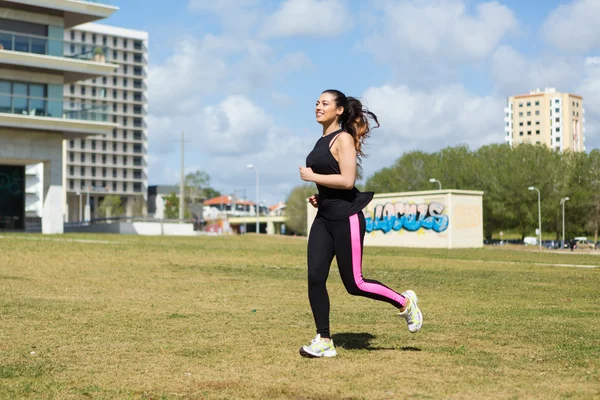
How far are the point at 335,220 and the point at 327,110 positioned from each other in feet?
3.14

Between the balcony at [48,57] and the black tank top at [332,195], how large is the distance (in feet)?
120

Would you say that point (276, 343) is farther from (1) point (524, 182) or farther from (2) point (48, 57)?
(1) point (524, 182)

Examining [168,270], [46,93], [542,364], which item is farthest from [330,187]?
[46,93]

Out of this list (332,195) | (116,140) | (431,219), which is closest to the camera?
(332,195)

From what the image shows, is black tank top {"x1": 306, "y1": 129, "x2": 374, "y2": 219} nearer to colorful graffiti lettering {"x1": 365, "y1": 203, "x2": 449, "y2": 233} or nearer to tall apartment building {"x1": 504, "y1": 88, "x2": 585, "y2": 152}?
colorful graffiti lettering {"x1": 365, "y1": 203, "x2": 449, "y2": 233}

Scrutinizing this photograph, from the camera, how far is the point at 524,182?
74188 millimetres

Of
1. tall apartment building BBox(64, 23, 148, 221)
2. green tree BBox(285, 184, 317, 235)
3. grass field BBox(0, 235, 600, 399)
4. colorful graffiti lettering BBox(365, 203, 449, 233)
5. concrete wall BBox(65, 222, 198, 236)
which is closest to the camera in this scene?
grass field BBox(0, 235, 600, 399)

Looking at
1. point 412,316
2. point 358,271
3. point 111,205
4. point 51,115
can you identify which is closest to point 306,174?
point 358,271

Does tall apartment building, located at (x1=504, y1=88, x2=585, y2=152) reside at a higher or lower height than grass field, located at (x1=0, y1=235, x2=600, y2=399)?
higher

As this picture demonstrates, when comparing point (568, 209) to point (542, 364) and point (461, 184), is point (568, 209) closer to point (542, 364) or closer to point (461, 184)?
point (461, 184)

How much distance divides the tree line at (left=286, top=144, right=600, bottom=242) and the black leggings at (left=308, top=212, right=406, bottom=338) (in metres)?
70.3

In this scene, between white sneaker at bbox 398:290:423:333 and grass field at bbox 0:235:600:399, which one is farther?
white sneaker at bbox 398:290:423:333

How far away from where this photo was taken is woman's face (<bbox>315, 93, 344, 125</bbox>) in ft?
20.3

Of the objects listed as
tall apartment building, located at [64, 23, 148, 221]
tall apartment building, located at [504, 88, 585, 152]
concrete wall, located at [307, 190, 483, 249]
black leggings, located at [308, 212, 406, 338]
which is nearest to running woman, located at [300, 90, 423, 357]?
black leggings, located at [308, 212, 406, 338]
